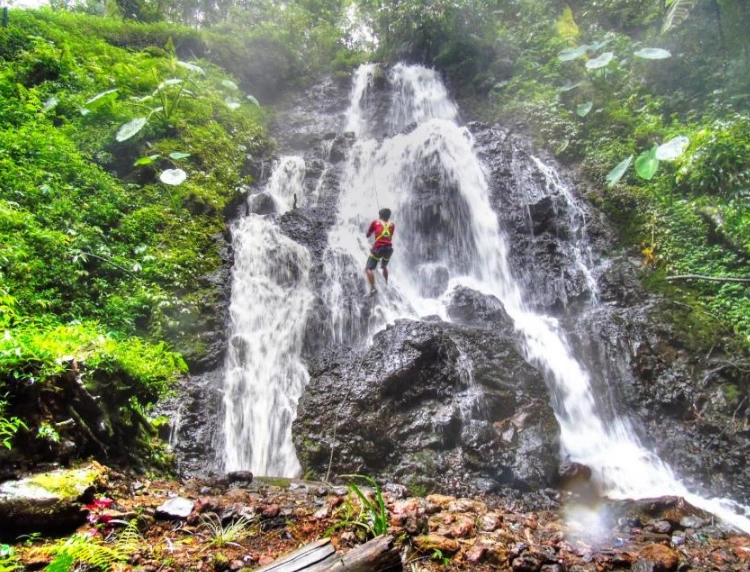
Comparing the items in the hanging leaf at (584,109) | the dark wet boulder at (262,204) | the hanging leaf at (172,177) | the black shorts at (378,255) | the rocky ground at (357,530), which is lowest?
the rocky ground at (357,530)

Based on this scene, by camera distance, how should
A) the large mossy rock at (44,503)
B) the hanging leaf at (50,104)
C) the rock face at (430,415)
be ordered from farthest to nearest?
the hanging leaf at (50,104), the rock face at (430,415), the large mossy rock at (44,503)

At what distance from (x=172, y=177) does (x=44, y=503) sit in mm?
6852

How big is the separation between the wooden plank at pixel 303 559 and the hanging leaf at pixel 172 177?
24.4 feet

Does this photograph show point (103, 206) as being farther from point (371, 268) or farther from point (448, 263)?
point (448, 263)

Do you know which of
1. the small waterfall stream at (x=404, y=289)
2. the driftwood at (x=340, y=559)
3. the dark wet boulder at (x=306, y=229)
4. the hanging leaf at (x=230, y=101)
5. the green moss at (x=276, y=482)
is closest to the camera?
the driftwood at (x=340, y=559)

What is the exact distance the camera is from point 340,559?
81.7 inches

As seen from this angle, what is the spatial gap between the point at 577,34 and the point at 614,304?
13.1m

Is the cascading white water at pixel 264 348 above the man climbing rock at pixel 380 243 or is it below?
below

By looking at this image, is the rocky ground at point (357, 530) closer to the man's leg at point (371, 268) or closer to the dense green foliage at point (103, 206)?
the dense green foliage at point (103, 206)

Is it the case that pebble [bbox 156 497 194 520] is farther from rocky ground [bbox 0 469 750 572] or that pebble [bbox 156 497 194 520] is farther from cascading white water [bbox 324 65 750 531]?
cascading white water [bbox 324 65 750 531]

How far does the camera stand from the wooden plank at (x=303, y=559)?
6.63 feet

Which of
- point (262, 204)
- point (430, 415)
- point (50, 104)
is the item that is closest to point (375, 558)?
point (430, 415)

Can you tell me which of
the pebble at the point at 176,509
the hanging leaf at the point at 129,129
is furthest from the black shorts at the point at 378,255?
the pebble at the point at 176,509

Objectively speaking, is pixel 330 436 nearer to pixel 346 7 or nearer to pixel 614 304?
pixel 614 304
